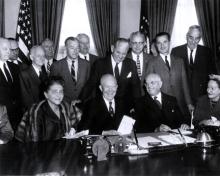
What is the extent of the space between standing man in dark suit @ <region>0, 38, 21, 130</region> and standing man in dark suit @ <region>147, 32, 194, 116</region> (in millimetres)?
1718

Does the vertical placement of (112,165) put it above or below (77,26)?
below

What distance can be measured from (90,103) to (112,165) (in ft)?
4.77

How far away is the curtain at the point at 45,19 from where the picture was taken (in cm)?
736

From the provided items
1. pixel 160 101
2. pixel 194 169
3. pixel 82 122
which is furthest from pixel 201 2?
pixel 194 169

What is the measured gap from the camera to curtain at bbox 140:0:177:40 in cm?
726

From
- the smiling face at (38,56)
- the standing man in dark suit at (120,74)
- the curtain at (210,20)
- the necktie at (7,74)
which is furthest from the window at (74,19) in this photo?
the necktie at (7,74)

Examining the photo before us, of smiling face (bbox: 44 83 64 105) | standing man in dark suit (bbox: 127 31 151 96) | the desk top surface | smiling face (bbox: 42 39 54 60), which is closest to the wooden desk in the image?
the desk top surface

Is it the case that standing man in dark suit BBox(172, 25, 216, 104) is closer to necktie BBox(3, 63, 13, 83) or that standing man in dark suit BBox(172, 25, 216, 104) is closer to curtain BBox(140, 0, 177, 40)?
curtain BBox(140, 0, 177, 40)

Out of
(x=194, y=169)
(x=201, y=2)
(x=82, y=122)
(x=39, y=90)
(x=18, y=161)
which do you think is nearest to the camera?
(x=194, y=169)

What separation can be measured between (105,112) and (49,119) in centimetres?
60

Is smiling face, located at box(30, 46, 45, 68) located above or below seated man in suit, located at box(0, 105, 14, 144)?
above

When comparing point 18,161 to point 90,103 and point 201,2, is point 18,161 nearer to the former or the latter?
point 90,103

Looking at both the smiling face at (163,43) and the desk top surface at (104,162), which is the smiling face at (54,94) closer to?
the desk top surface at (104,162)

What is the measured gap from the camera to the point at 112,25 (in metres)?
7.44
